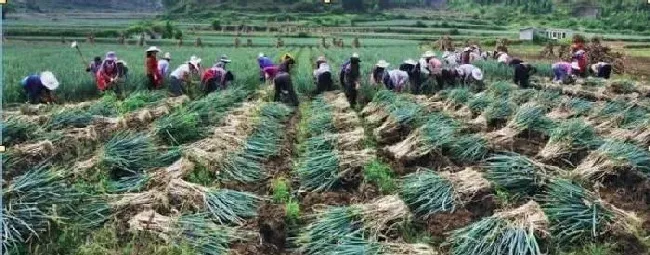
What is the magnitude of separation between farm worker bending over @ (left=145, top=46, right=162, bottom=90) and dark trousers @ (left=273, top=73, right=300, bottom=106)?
2446 mm

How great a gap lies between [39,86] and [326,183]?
23.7ft

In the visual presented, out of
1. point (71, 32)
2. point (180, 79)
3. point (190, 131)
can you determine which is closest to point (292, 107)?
point (180, 79)

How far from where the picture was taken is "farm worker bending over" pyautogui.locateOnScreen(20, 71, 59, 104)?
447 inches

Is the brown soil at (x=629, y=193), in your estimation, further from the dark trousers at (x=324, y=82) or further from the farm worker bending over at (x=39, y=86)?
the farm worker bending over at (x=39, y=86)

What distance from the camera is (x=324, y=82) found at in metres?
13.8

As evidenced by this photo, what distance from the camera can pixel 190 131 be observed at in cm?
Result: 811

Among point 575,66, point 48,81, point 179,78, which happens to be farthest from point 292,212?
point 575,66

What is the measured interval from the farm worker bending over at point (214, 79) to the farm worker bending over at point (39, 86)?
266cm

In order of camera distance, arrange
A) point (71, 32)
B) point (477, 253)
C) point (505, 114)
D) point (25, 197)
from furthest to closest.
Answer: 1. point (71, 32)
2. point (505, 114)
3. point (25, 197)
4. point (477, 253)

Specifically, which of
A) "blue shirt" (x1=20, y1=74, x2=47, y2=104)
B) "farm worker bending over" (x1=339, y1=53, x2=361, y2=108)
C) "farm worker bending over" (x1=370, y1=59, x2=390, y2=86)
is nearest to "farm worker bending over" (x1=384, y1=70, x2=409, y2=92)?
"farm worker bending over" (x1=370, y1=59, x2=390, y2=86)

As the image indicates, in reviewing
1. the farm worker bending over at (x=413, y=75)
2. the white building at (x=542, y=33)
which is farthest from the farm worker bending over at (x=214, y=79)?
the white building at (x=542, y=33)

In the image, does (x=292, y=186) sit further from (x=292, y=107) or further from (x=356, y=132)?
(x=292, y=107)

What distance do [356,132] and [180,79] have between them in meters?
5.82

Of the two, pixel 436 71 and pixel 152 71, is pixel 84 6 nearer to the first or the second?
pixel 152 71
